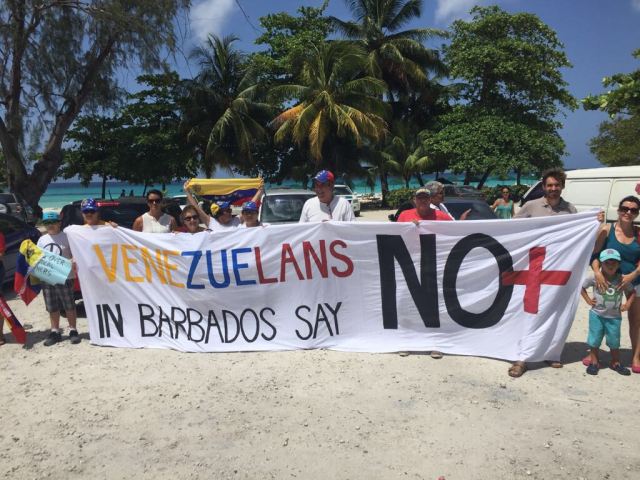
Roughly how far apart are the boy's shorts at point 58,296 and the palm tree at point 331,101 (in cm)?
1946

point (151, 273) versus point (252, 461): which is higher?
point (151, 273)

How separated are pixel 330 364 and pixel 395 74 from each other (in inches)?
1149

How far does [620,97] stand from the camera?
7.61 metres

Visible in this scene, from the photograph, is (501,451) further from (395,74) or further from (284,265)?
(395,74)

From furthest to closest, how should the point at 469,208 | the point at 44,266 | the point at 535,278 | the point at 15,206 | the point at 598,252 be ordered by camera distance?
the point at 15,206 → the point at 469,208 → the point at 44,266 → the point at 535,278 → the point at 598,252

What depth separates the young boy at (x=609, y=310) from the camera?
165 inches

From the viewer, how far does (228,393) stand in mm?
4098

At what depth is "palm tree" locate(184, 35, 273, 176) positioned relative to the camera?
2722 centimetres

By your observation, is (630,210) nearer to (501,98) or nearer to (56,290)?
(56,290)

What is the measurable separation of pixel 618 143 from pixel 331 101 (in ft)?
78.7

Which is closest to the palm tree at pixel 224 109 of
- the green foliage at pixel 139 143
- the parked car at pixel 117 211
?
the green foliage at pixel 139 143

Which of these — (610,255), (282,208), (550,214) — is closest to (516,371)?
(610,255)

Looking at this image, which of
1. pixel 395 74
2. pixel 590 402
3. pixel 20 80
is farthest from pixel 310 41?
pixel 590 402

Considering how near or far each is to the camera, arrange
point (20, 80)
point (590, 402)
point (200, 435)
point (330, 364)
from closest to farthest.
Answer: point (200, 435) < point (590, 402) < point (330, 364) < point (20, 80)
